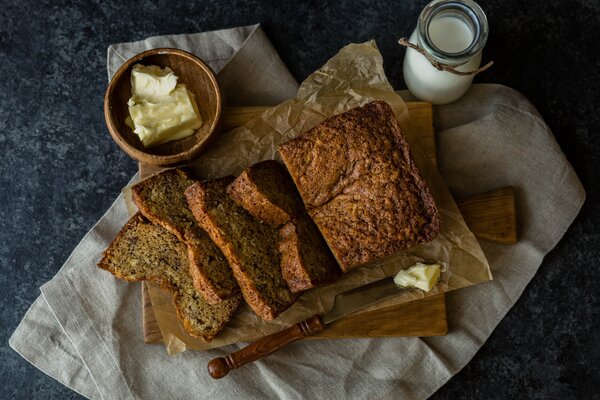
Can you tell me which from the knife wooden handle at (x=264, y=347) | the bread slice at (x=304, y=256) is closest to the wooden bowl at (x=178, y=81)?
the bread slice at (x=304, y=256)

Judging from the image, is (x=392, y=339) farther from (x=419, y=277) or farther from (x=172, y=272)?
(x=172, y=272)

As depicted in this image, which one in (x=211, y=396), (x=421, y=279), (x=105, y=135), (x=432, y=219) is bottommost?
(x=211, y=396)

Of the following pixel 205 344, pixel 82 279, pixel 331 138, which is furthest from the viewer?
pixel 82 279

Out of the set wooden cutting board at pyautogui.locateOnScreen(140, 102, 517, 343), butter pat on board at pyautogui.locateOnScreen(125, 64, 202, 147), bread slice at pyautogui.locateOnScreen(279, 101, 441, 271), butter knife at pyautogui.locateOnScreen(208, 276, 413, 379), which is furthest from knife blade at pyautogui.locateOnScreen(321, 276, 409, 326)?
butter pat on board at pyautogui.locateOnScreen(125, 64, 202, 147)

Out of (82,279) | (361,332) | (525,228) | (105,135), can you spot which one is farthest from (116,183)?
(525,228)

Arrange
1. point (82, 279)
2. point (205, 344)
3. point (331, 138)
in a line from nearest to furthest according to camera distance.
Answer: point (331, 138) → point (205, 344) → point (82, 279)

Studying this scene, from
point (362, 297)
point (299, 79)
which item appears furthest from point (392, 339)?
point (299, 79)

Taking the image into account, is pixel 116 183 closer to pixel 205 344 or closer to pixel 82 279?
pixel 82 279

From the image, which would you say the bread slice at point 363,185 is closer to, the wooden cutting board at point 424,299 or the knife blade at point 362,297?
the knife blade at point 362,297
